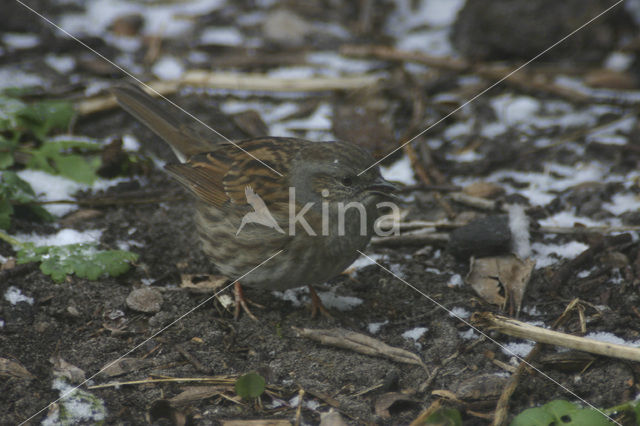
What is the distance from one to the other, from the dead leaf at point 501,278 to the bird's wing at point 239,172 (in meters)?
1.25

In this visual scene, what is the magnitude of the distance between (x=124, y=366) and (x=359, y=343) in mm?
1192

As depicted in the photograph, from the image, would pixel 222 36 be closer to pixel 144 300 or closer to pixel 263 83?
pixel 263 83

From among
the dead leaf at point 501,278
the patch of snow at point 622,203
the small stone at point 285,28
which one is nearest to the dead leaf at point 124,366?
the dead leaf at point 501,278

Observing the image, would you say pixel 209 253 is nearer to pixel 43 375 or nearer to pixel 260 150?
pixel 260 150

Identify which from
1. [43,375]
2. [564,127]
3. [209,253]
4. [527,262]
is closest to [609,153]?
[564,127]

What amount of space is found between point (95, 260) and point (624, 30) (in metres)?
5.54

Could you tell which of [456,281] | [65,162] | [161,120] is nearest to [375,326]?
[456,281]

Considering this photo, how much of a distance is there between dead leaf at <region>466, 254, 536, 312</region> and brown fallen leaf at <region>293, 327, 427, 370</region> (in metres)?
0.74

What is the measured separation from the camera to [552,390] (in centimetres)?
312

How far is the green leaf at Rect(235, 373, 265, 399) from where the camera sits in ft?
10.1

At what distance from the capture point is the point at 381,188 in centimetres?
392

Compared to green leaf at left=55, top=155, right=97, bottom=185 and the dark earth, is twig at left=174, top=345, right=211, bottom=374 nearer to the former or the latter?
the dark earth

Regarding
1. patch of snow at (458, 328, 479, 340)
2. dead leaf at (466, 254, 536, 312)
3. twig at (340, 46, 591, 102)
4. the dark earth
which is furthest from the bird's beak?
twig at (340, 46, 591, 102)

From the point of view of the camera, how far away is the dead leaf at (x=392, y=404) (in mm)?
3080
